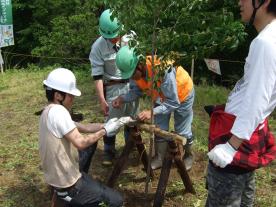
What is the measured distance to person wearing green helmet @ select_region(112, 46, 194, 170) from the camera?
3.61m

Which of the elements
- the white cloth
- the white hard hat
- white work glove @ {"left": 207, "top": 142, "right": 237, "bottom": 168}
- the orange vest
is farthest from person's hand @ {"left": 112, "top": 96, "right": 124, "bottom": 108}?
the white cloth

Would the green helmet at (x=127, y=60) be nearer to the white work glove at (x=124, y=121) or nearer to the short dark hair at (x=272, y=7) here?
the white work glove at (x=124, y=121)

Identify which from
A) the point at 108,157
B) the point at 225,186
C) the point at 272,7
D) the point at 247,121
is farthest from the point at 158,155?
the point at 272,7

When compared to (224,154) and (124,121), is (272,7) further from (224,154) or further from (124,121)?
(124,121)

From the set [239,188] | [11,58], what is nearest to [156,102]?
[239,188]

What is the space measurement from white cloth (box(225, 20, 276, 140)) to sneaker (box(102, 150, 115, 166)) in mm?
2860

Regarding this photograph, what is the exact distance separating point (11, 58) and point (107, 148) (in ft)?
42.6

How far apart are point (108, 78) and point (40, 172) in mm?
1289

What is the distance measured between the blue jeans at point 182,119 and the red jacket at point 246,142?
179cm

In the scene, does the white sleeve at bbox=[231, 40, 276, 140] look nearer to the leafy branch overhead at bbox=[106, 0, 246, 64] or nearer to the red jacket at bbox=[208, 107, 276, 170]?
the red jacket at bbox=[208, 107, 276, 170]

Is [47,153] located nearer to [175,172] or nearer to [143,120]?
[143,120]

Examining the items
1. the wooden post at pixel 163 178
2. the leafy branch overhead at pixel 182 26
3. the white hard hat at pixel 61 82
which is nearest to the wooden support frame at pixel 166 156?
the wooden post at pixel 163 178

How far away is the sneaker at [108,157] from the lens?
4746 mm

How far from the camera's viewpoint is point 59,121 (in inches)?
122
